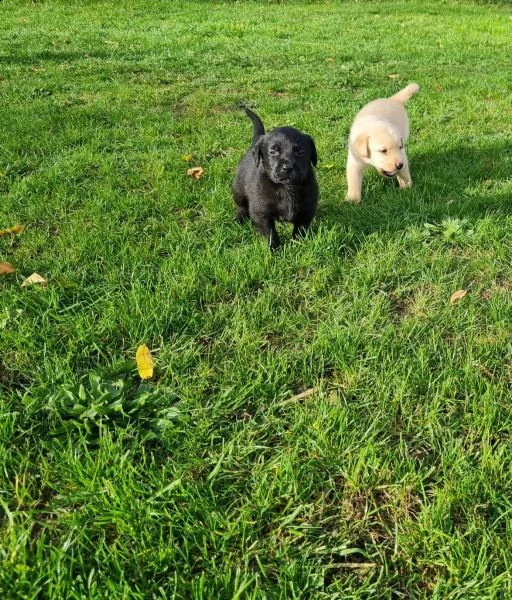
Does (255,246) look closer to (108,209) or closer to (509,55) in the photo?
(108,209)

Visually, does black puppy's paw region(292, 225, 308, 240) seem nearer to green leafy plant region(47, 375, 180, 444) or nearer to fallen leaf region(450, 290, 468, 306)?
fallen leaf region(450, 290, 468, 306)

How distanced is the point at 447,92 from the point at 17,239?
582 centimetres

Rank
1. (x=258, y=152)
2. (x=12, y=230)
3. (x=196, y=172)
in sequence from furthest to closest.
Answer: (x=196, y=172) < (x=12, y=230) < (x=258, y=152)

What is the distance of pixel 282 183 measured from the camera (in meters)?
3.16

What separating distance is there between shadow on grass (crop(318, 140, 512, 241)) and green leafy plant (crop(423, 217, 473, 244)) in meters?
0.13

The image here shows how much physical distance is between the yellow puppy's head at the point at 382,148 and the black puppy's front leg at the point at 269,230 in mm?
1127

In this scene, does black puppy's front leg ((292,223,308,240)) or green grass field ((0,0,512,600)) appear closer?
green grass field ((0,0,512,600))

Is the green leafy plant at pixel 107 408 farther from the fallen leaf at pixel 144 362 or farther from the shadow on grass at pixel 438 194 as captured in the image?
the shadow on grass at pixel 438 194

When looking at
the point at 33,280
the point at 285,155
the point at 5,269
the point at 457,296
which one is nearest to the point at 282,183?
the point at 285,155

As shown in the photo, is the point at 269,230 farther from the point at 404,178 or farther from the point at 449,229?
the point at 404,178

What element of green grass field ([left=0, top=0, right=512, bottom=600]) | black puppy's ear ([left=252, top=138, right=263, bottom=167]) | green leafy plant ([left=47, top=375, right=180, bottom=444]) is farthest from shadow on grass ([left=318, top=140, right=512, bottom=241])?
green leafy plant ([left=47, top=375, right=180, bottom=444])

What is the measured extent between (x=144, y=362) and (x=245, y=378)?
0.44 m

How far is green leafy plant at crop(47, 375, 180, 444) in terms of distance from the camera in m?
1.91

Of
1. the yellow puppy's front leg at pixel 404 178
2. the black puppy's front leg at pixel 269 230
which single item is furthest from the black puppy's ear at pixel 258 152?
the yellow puppy's front leg at pixel 404 178
